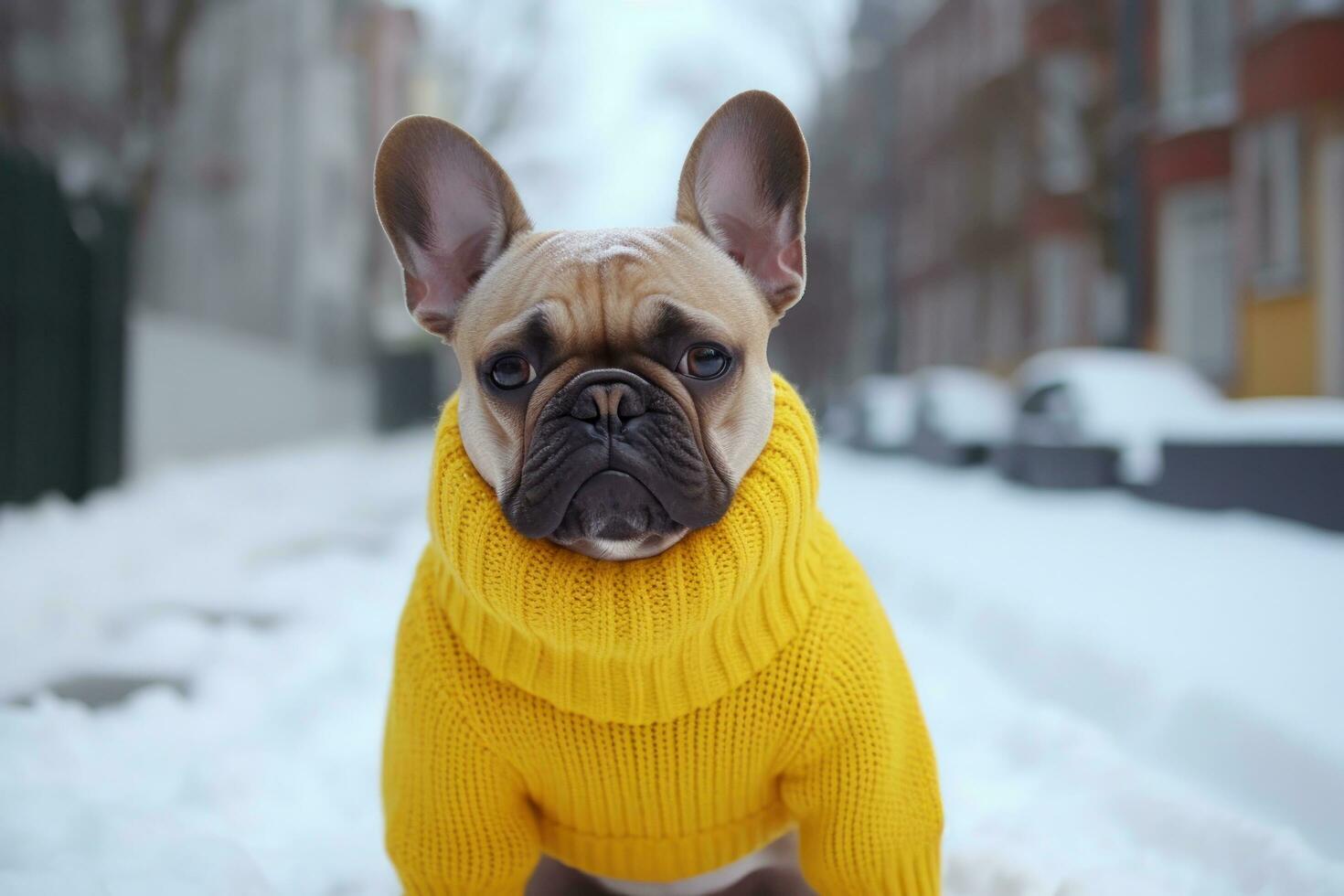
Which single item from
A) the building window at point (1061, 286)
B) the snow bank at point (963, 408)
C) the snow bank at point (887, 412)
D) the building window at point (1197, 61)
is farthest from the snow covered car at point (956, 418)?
the building window at point (1061, 286)

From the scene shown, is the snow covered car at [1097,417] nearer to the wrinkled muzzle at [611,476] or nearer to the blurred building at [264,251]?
the wrinkled muzzle at [611,476]

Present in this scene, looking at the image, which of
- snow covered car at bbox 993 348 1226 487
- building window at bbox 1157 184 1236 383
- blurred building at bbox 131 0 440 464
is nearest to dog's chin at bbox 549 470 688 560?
snow covered car at bbox 993 348 1226 487

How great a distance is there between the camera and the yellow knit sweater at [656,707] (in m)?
1.37

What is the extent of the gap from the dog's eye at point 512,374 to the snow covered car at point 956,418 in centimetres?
645

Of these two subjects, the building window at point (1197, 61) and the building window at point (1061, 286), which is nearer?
the building window at point (1197, 61)

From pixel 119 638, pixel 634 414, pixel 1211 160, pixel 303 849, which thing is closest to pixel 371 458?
pixel 119 638

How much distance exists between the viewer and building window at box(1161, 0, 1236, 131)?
1004 cm

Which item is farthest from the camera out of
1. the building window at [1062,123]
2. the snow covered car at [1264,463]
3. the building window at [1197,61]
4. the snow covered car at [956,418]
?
the building window at [1062,123]

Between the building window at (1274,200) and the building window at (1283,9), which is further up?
the building window at (1283,9)

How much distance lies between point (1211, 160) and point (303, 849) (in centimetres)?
1103

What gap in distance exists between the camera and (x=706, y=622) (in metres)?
1.38

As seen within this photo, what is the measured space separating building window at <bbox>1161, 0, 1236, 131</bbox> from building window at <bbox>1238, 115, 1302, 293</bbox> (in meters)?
1.20

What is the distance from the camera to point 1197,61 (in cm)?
1021

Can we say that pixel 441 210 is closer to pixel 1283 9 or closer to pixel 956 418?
pixel 956 418
